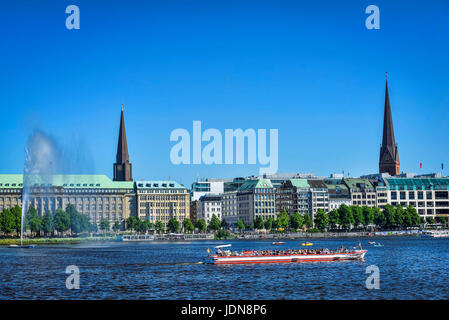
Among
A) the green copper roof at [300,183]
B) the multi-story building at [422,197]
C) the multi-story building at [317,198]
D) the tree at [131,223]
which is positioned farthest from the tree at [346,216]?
the tree at [131,223]

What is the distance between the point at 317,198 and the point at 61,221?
2830 inches

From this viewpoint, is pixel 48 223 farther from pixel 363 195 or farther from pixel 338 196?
pixel 363 195

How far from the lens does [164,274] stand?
59750 millimetres

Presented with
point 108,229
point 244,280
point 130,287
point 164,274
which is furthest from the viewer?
point 108,229

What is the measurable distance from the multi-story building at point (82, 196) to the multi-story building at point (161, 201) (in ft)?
9.22

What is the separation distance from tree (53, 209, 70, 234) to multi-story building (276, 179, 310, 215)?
64.3 metres

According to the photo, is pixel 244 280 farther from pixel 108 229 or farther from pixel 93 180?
pixel 93 180

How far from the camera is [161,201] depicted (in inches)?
7402

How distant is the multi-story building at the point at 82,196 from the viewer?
16525 cm

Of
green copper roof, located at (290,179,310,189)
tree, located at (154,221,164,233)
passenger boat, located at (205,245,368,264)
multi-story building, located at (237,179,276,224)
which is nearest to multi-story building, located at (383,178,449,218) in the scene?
green copper roof, located at (290,179,310,189)

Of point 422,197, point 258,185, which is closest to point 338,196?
point 422,197

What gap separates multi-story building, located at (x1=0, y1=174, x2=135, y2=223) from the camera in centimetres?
16525
